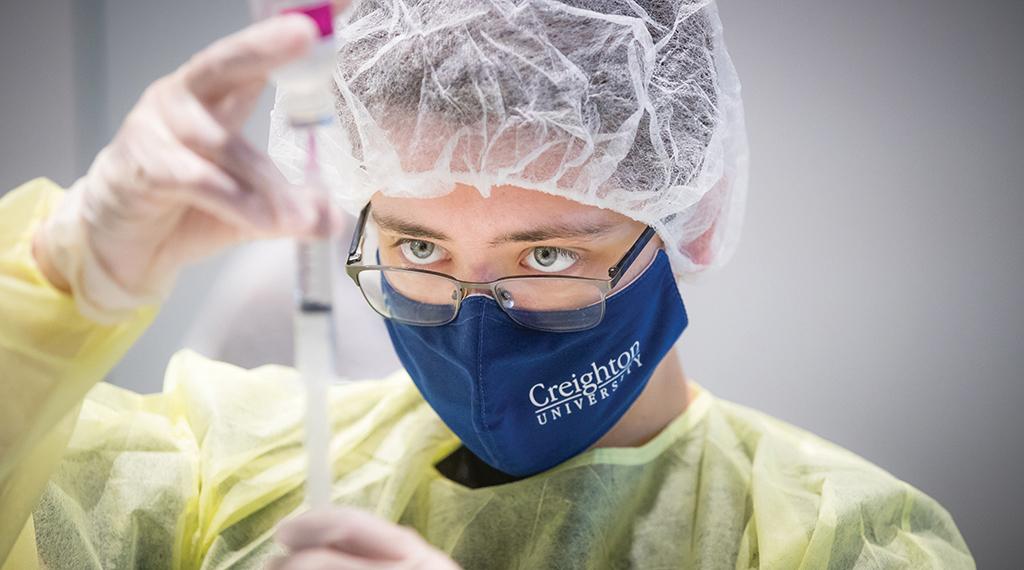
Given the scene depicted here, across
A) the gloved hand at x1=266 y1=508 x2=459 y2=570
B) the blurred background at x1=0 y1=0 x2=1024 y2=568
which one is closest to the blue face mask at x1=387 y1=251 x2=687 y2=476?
the gloved hand at x1=266 y1=508 x2=459 y2=570

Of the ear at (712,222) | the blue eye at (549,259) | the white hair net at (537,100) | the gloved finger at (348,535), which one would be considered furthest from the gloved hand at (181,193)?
the ear at (712,222)

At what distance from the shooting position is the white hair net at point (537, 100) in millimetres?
1166

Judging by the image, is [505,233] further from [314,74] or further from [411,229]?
[314,74]

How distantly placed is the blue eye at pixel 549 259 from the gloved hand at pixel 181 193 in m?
0.46

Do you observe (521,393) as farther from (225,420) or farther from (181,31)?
(181,31)

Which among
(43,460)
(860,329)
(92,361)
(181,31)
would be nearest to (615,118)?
(92,361)

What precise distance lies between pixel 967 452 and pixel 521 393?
1039 millimetres

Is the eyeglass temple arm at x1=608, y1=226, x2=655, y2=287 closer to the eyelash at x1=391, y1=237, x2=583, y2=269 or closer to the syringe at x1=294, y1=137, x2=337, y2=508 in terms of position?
the eyelash at x1=391, y1=237, x2=583, y2=269

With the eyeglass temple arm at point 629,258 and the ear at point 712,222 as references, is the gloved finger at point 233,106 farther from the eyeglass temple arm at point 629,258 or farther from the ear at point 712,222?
the ear at point 712,222

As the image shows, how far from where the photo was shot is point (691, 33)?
1.29 m

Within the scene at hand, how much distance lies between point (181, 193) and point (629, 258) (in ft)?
2.09

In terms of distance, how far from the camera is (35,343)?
3.09ft

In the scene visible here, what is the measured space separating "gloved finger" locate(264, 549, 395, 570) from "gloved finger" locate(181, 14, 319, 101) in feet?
1.35

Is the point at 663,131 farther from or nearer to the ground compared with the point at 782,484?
farther from the ground
